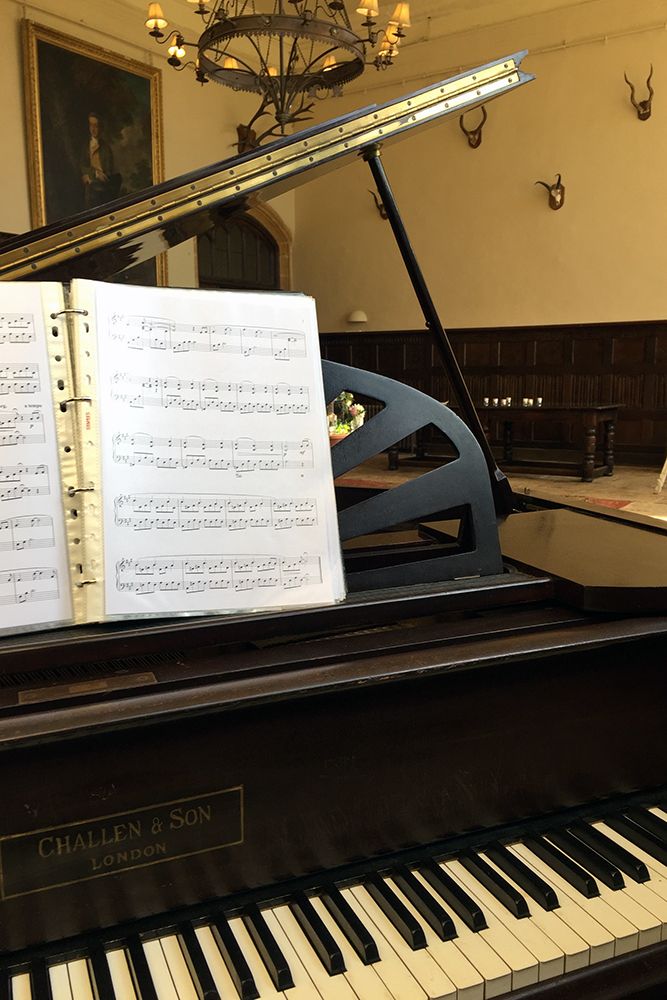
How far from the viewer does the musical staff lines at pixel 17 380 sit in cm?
99

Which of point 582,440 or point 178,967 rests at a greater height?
point 582,440

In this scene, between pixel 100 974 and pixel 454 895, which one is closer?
pixel 100 974

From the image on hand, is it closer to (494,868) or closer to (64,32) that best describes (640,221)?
(64,32)

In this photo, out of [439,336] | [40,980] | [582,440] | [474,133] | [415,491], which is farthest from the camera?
[474,133]

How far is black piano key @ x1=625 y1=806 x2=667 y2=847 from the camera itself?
43.8 inches

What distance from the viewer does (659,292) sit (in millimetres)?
8508

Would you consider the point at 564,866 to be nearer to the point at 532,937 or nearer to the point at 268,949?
the point at 532,937

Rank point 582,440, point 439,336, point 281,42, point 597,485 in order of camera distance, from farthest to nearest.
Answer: point 582,440 → point 597,485 → point 281,42 → point 439,336

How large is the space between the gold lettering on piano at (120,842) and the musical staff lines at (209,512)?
333 millimetres

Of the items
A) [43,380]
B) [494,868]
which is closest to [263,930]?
[494,868]

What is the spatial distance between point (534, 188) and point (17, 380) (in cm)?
915

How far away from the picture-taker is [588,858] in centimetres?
106

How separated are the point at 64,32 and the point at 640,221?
6.09 m

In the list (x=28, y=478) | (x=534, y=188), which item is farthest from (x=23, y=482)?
(x=534, y=188)
